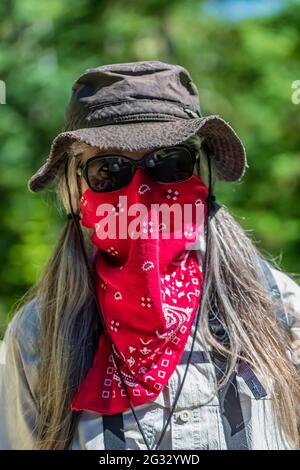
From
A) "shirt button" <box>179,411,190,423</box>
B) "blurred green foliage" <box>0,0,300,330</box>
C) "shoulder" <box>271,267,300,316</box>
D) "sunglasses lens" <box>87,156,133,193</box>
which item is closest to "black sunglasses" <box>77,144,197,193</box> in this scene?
"sunglasses lens" <box>87,156,133,193</box>

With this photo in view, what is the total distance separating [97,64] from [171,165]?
14.0 feet

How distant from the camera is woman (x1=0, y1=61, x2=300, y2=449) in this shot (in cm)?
175

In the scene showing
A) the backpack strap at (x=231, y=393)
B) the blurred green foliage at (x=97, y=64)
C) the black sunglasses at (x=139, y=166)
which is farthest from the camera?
the blurred green foliage at (x=97, y=64)

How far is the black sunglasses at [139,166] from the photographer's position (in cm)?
182

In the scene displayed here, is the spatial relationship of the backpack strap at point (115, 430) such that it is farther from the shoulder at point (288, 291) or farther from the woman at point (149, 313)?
the shoulder at point (288, 291)

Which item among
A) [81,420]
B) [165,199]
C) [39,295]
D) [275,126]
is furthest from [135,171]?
[275,126]

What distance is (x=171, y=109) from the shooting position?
5.96 ft

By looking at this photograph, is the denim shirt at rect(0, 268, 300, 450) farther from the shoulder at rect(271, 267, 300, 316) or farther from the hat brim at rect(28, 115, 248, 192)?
the hat brim at rect(28, 115, 248, 192)

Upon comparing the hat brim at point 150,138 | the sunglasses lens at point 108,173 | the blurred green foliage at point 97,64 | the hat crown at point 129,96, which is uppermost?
the blurred green foliage at point 97,64

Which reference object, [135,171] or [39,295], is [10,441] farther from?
[135,171]

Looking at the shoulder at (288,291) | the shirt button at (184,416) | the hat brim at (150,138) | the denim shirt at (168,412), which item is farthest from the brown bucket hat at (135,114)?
the shirt button at (184,416)

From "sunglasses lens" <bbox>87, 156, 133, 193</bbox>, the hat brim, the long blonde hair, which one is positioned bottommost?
the long blonde hair

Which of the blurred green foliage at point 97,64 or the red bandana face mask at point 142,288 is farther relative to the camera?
the blurred green foliage at point 97,64

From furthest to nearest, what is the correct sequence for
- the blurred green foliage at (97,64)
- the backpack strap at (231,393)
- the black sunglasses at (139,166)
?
the blurred green foliage at (97,64), the black sunglasses at (139,166), the backpack strap at (231,393)
